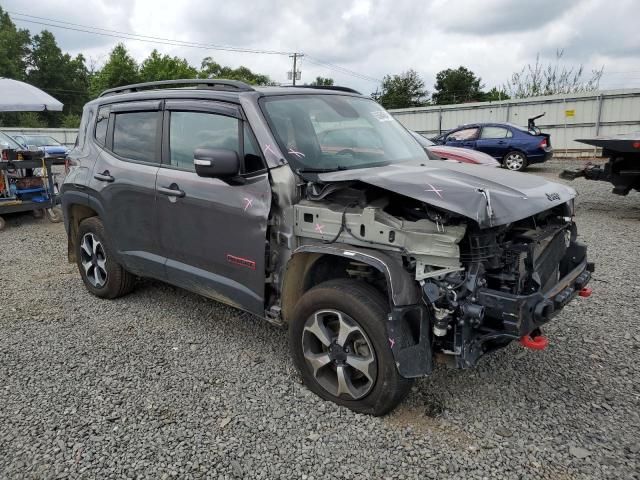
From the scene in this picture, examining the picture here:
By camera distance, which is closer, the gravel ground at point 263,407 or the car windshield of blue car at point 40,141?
the gravel ground at point 263,407

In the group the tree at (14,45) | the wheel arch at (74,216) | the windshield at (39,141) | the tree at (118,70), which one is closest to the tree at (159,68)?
the tree at (118,70)

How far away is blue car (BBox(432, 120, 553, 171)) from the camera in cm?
1528

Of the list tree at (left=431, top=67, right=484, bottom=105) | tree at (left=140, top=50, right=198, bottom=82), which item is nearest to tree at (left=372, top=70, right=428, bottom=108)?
tree at (left=431, top=67, right=484, bottom=105)

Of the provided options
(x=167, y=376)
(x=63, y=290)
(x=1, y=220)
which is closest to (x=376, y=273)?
(x=167, y=376)

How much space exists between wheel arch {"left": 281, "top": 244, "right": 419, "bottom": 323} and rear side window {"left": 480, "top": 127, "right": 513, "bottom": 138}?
14.0 meters

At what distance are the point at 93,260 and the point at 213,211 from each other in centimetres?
219

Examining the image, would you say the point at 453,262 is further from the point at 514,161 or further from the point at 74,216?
the point at 514,161

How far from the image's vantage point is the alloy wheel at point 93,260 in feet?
16.3

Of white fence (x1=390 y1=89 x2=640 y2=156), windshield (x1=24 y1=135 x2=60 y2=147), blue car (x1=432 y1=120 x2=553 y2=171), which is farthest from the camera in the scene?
windshield (x1=24 y1=135 x2=60 y2=147)

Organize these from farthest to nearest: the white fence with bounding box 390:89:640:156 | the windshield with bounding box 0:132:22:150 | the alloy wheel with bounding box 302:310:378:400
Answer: the white fence with bounding box 390:89:640:156 → the windshield with bounding box 0:132:22:150 → the alloy wheel with bounding box 302:310:378:400

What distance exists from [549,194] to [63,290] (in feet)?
16.1

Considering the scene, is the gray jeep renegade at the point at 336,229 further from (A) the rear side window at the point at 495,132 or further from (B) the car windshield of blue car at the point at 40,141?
(B) the car windshield of blue car at the point at 40,141

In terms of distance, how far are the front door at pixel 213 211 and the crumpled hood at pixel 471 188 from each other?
23.2 inches

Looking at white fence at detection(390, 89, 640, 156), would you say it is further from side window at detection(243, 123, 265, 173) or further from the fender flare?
the fender flare
